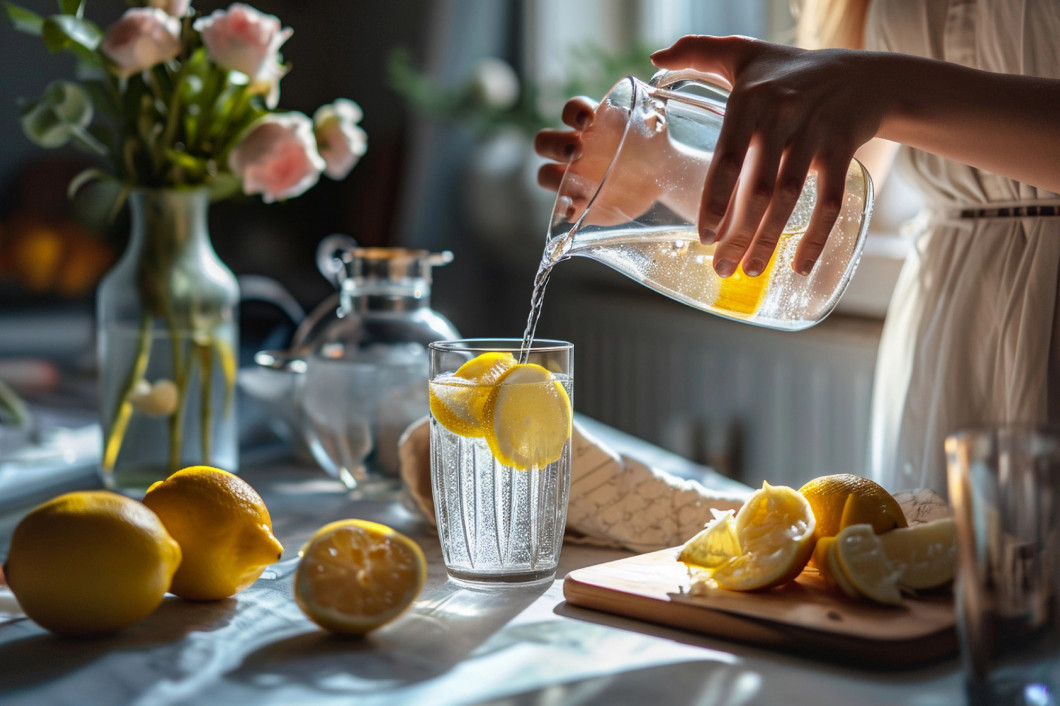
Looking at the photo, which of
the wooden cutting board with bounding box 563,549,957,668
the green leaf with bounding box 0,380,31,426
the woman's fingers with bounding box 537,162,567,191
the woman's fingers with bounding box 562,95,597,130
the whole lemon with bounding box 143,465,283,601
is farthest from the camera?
the green leaf with bounding box 0,380,31,426

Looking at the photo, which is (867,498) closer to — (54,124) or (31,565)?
(31,565)

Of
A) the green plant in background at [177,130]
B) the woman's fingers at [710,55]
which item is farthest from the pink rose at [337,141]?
the woman's fingers at [710,55]

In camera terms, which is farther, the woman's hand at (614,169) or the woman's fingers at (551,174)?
the woman's fingers at (551,174)

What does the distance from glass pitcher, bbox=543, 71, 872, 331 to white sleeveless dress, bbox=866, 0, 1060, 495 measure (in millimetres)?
351

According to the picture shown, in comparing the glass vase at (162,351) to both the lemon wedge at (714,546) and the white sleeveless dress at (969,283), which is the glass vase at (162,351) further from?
the white sleeveless dress at (969,283)

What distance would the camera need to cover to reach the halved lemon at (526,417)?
2.23 feet

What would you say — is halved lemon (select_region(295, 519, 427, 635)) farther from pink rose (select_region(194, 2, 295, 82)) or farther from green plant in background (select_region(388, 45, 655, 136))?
green plant in background (select_region(388, 45, 655, 136))

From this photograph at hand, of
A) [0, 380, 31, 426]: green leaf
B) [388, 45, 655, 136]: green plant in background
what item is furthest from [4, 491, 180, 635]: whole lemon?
[388, 45, 655, 136]: green plant in background

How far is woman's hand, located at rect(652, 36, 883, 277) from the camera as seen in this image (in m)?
0.64

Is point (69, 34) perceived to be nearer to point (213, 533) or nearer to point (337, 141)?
point (337, 141)

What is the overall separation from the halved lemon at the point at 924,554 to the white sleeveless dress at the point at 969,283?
1.35 feet

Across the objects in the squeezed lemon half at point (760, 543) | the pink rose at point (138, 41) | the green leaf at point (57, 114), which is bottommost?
the squeezed lemon half at point (760, 543)

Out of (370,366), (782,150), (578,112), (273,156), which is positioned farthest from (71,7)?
(782,150)

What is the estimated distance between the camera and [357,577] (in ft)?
1.97
